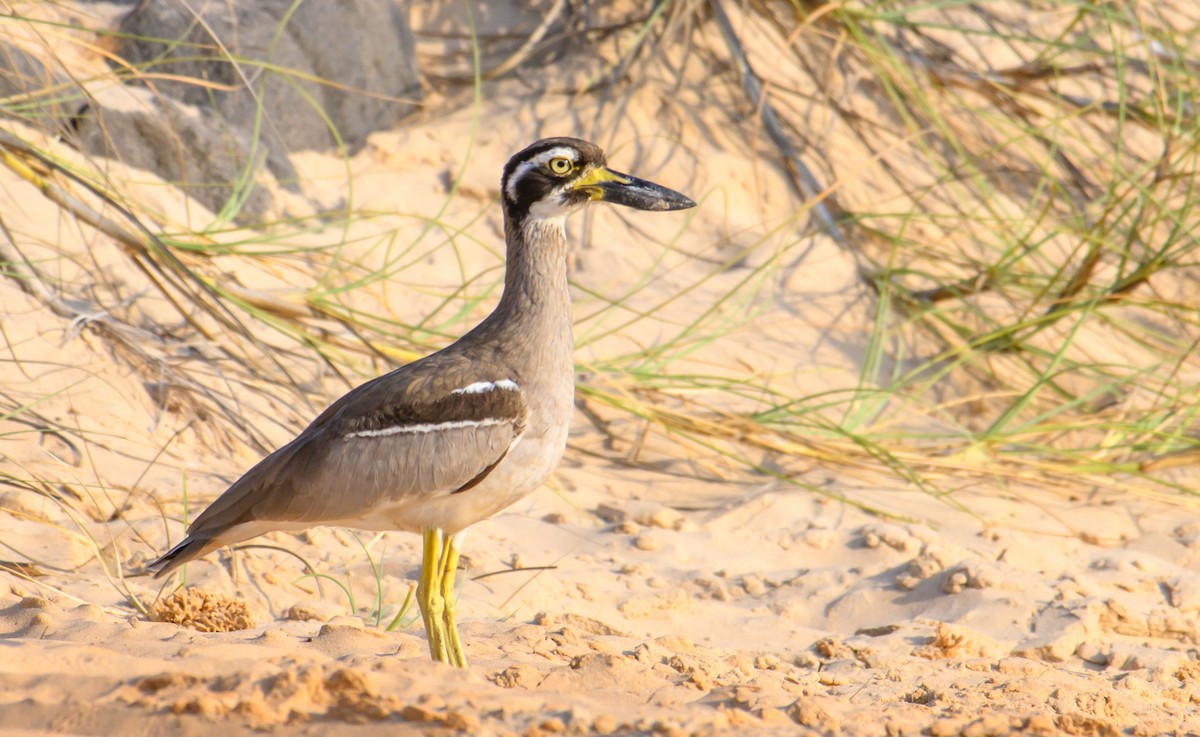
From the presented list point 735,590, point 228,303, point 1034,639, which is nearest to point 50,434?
point 228,303

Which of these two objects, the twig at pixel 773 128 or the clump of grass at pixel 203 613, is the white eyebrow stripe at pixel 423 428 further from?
the twig at pixel 773 128

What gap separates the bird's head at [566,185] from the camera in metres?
3.80

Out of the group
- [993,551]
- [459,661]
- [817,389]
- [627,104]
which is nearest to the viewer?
[459,661]

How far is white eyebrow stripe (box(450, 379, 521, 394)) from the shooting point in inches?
138

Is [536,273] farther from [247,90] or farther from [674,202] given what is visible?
[247,90]

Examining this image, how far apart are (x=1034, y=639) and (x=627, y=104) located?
15.3 ft

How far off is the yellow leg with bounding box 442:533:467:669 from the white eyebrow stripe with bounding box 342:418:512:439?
0.33m

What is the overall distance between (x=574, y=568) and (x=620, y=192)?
1481mm

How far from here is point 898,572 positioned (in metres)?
4.76

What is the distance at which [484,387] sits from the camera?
350 cm

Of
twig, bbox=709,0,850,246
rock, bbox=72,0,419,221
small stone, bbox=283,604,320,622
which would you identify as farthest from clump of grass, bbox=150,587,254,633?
twig, bbox=709,0,850,246

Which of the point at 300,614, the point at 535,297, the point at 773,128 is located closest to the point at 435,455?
the point at 535,297

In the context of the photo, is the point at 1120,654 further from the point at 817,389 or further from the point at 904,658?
the point at 817,389

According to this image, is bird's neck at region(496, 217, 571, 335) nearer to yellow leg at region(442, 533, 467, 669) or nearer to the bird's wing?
the bird's wing
